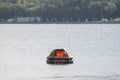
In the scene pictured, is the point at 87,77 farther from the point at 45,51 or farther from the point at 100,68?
the point at 45,51

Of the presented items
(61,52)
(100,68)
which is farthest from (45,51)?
(100,68)

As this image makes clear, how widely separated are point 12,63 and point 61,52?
579 centimetres

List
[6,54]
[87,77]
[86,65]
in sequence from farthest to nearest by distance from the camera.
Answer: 1. [6,54]
2. [86,65]
3. [87,77]

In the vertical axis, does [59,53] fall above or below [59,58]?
above

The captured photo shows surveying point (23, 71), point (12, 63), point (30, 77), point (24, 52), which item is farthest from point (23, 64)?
point (24, 52)

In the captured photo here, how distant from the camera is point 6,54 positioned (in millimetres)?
115188

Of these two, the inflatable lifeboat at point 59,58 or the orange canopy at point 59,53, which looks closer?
the inflatable lifeboat at point 59,58

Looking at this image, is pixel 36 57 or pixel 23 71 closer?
pixel 23 71

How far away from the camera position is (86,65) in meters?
95.0

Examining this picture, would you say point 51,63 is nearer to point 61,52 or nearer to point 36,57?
point 61,52

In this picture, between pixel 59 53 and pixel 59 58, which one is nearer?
pixel 59 58

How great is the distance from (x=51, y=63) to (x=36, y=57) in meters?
12.4

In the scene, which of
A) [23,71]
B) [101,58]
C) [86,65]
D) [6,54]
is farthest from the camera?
[6,54]

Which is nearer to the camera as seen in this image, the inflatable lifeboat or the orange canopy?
the inflatable lifeboat
